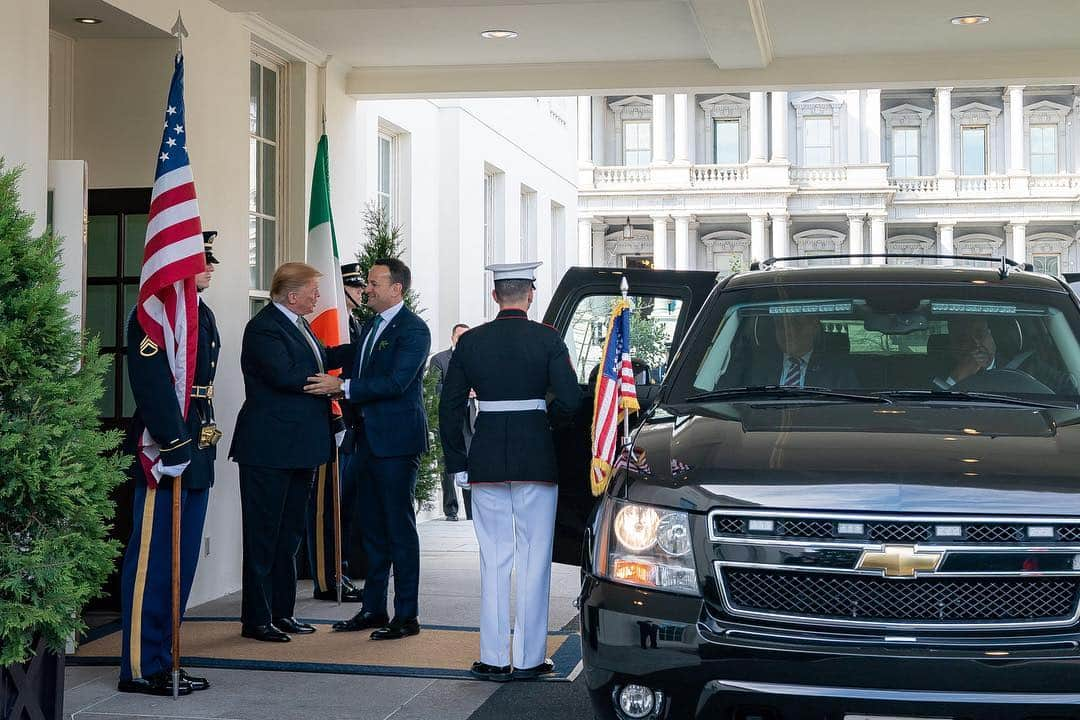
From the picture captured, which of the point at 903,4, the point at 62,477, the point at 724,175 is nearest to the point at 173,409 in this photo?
the point at 62,477

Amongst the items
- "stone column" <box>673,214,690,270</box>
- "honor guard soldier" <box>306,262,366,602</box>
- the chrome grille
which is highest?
"stone column" <box>673,214,690,270</box>

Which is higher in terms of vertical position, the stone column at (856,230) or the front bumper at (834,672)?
the stone column at (856,230)

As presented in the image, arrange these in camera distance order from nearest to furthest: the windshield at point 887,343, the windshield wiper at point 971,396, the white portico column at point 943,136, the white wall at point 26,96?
1. the windshield wiper at point 971,396
2. the windshield at point 887,343
3. the white wall at point 26,96
4. the white portico column at point 943,136

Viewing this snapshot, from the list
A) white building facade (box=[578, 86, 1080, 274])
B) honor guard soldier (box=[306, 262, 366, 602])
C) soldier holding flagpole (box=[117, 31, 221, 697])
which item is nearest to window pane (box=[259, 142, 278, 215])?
honor guard soldier (box=[306, 262, 366, 602])

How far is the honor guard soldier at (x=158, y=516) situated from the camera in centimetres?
573

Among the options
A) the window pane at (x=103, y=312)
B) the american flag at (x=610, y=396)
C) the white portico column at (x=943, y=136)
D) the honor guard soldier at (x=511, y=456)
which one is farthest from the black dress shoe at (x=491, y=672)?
the white portico column at (x=943, y=136)

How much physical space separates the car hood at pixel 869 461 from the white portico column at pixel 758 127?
175ft

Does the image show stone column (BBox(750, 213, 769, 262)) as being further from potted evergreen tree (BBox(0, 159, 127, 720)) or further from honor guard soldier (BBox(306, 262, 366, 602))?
potted evergreen tree (BBox(0, 159, 127, 720))

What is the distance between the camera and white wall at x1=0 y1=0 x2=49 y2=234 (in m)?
6.25

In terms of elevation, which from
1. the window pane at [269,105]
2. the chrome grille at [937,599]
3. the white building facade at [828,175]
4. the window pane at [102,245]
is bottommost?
the chrome grille at [937,599]

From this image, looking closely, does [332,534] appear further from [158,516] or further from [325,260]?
[158,516]

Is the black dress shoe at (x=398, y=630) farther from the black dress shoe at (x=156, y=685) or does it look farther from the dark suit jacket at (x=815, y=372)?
the dark suit jacket at (x=815, y=372)

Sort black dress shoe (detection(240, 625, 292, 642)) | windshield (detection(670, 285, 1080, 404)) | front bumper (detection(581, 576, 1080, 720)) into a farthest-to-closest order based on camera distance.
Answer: black dress shoe (detection(240, 625, 292, 642))
windshield (detection(670, 285, 1080, 404))
front bumper (detection(581, 576, 1080, 720))

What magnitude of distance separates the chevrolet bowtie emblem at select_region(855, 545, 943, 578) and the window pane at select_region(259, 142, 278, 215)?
722 centimetres
